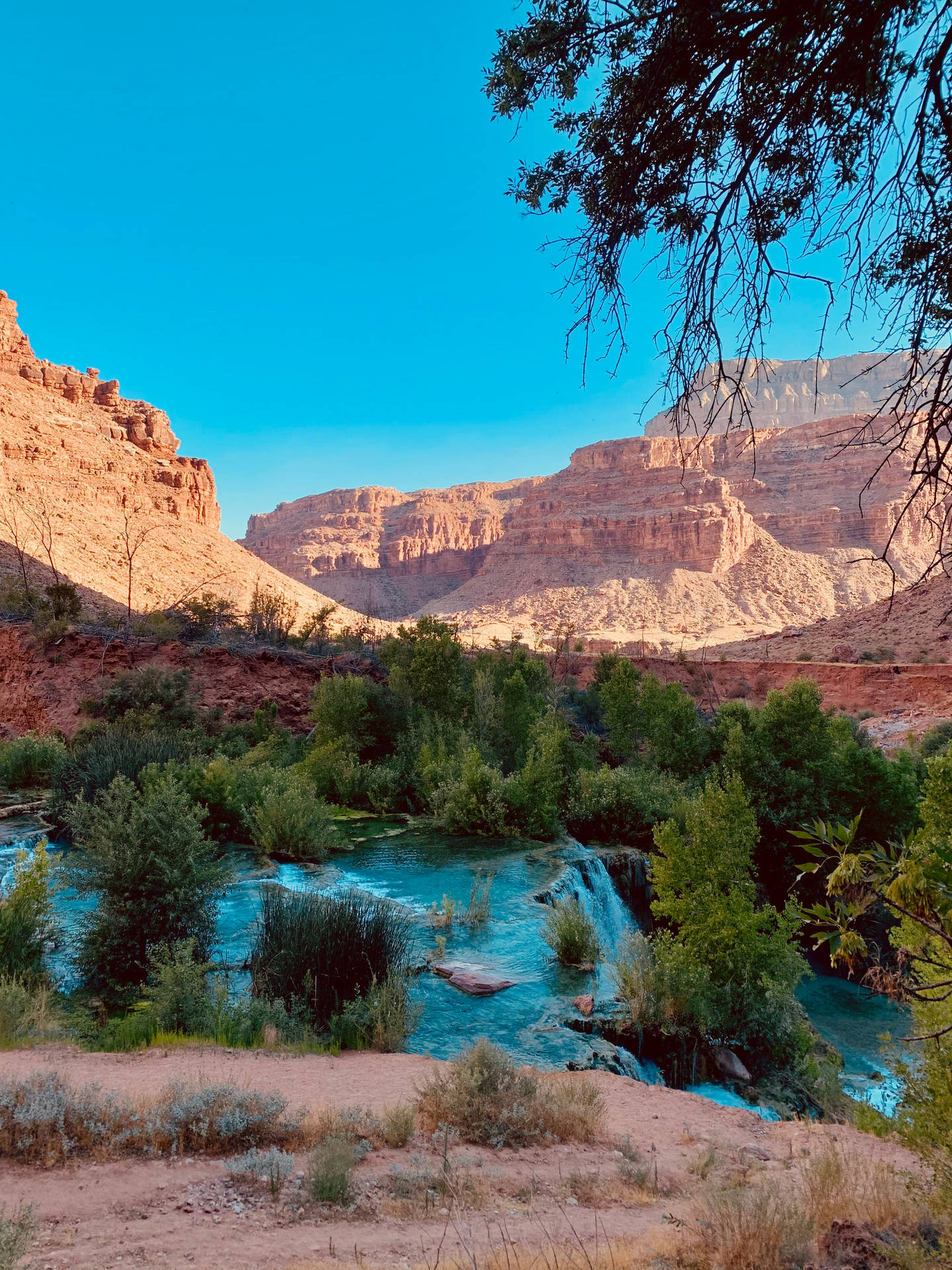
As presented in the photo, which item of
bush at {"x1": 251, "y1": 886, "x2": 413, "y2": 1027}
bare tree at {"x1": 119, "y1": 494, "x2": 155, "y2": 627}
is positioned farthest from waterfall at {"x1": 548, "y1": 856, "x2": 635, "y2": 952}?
bare tree at {"x1": 119, "y1": 494, "x2": 155, "y2": 627}

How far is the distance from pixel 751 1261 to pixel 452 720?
1783cm

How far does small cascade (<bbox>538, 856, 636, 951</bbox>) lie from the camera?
11.8 m

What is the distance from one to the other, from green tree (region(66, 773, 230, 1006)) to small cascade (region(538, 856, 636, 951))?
5.25 metres

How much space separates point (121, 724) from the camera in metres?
17.9

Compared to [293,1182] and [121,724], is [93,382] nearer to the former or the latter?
[121,724]

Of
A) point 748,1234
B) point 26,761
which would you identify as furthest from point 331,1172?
point 26,761

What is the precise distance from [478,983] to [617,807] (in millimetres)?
8433

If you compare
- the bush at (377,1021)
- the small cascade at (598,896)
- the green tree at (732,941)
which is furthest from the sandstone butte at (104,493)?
the green tree at (732,941)

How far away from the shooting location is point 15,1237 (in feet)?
10.1

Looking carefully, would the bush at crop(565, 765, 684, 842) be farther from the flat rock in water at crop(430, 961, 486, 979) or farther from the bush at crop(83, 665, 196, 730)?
the bush at crop(83, 665, 196, 730)

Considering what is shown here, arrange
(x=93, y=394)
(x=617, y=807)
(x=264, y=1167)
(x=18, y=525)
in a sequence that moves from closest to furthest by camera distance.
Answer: (x=264, y=1167) → (x=617, y=807) → (x=18, y=525) → (x=93, y=394)

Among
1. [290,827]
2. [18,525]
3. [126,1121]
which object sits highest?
[18,525]

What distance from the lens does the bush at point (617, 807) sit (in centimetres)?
1622

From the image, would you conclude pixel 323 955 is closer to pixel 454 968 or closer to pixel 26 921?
pixel 454 968
